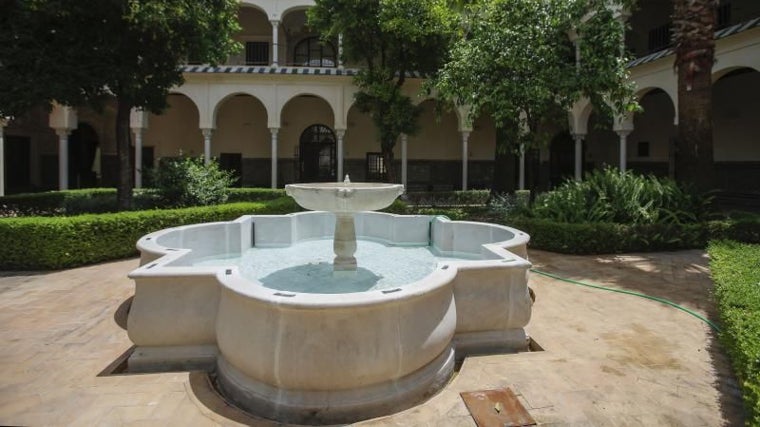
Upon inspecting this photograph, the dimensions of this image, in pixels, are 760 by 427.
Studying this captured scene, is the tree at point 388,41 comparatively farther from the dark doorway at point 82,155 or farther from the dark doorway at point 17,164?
the dark doorway at point 17,164

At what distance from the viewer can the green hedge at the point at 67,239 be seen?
7.88m

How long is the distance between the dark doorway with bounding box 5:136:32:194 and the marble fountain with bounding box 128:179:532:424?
62.9 ft

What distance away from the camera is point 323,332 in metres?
3.20

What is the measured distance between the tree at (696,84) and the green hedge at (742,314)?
462cm

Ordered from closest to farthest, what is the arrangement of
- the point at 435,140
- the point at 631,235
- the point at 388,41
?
the point at 631,235, the point at 388,41, the point at 435,140

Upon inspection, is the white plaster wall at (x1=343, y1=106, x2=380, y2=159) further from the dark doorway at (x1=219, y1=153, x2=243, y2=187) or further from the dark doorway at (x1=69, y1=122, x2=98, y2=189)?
the dark doorway at (x1=69, y1=122, x2=98, y2=189)

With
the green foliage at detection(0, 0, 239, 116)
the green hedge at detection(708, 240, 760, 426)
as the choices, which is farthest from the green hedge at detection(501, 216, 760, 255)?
the green foliage at detection(0, 0, 239, 116)

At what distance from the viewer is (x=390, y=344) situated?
334 centimetres

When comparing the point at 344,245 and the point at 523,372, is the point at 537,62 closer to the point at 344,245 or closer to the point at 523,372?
the point at 344,245

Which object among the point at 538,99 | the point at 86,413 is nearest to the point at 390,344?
the point at 86,413

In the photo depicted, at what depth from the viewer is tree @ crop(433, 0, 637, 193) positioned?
10.7 m

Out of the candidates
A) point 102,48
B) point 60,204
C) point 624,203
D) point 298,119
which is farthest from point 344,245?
point 298,119

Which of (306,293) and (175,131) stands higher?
(175,131)

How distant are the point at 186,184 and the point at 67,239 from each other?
4.48 metres
